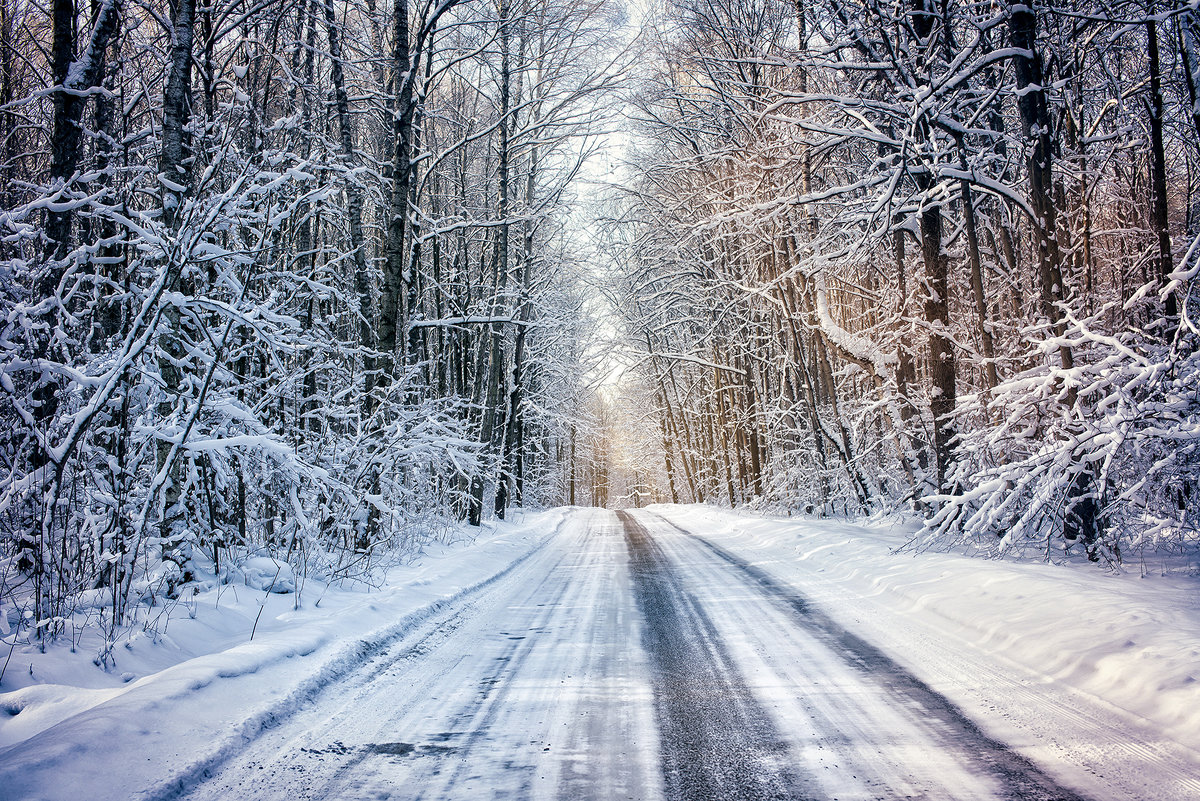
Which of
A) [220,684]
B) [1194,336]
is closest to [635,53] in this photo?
[1194,336]

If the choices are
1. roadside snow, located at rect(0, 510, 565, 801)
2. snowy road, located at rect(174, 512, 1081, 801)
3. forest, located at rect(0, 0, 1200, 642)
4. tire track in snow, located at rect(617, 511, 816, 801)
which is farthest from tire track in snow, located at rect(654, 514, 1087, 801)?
roadside snow, located at rect(0, 510, 565, 801)

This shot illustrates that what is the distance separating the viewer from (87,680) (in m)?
3.62

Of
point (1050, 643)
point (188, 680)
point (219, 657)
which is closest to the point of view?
point (188, 680)

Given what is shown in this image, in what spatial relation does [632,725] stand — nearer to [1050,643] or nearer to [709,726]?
[709,726]

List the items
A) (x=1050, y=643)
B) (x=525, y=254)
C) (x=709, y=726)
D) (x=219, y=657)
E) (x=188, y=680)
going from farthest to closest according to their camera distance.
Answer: (x=525, y=254), (x=1050, y=643), (x=219, y=657), (x=188, y=680), (x=709, y=726)

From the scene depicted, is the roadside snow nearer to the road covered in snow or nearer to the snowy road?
the road covered in snow

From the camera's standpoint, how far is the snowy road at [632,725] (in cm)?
257

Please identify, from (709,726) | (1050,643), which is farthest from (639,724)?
(1050,643)

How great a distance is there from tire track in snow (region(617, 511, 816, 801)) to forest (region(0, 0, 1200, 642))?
3431 millimetres

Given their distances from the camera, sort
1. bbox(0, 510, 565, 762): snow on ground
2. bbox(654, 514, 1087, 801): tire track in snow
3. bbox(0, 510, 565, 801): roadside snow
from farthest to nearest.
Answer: bbox(0, 510, 565, 762): snow on ground
bbox(0, 510, 565, 801): roadside snow
bbox(654, 514, 1087, 801): tire track in snow

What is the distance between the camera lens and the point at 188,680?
132 inches

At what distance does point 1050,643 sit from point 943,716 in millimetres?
1451

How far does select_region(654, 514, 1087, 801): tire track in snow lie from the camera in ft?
8.11

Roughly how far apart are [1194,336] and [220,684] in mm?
8930
